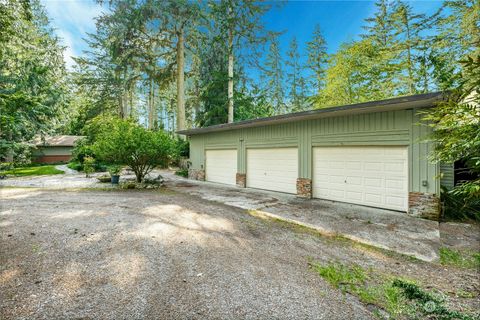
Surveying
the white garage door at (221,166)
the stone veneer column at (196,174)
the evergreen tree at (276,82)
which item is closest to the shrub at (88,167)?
the stone veneer column at (196,174)

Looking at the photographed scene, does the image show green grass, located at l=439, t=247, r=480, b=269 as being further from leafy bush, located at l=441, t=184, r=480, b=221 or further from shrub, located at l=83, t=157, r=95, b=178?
shrub, located at l=83, t=157, r=95, b=178

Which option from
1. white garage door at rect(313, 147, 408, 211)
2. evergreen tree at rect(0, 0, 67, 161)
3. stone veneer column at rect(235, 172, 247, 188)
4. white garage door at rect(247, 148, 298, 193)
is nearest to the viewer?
white garage door at rect(313, 147, 408, 211)

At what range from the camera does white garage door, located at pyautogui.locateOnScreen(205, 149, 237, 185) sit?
35.0ft

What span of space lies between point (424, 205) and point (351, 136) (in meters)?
2.50

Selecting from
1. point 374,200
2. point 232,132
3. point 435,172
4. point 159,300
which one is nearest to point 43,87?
point 232,132

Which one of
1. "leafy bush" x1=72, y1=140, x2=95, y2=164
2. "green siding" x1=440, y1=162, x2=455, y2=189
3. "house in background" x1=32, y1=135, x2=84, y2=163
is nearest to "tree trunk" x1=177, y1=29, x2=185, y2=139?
"leafy bush" x1=72, y1=140, x2=95, y2=164

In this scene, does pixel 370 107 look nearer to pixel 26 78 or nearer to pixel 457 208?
pixel 457 208

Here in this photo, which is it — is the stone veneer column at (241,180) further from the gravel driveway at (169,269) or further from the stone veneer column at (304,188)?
the gravel driveway at (169,269)

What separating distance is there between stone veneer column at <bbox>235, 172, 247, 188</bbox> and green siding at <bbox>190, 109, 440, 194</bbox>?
24cm

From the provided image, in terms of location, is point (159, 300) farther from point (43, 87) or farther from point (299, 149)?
point (43, 87)

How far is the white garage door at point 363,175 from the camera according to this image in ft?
19.5

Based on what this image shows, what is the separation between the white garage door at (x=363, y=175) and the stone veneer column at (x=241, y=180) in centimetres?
327

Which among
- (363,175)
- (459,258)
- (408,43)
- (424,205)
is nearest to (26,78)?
(363,175)

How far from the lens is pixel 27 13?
717cm
